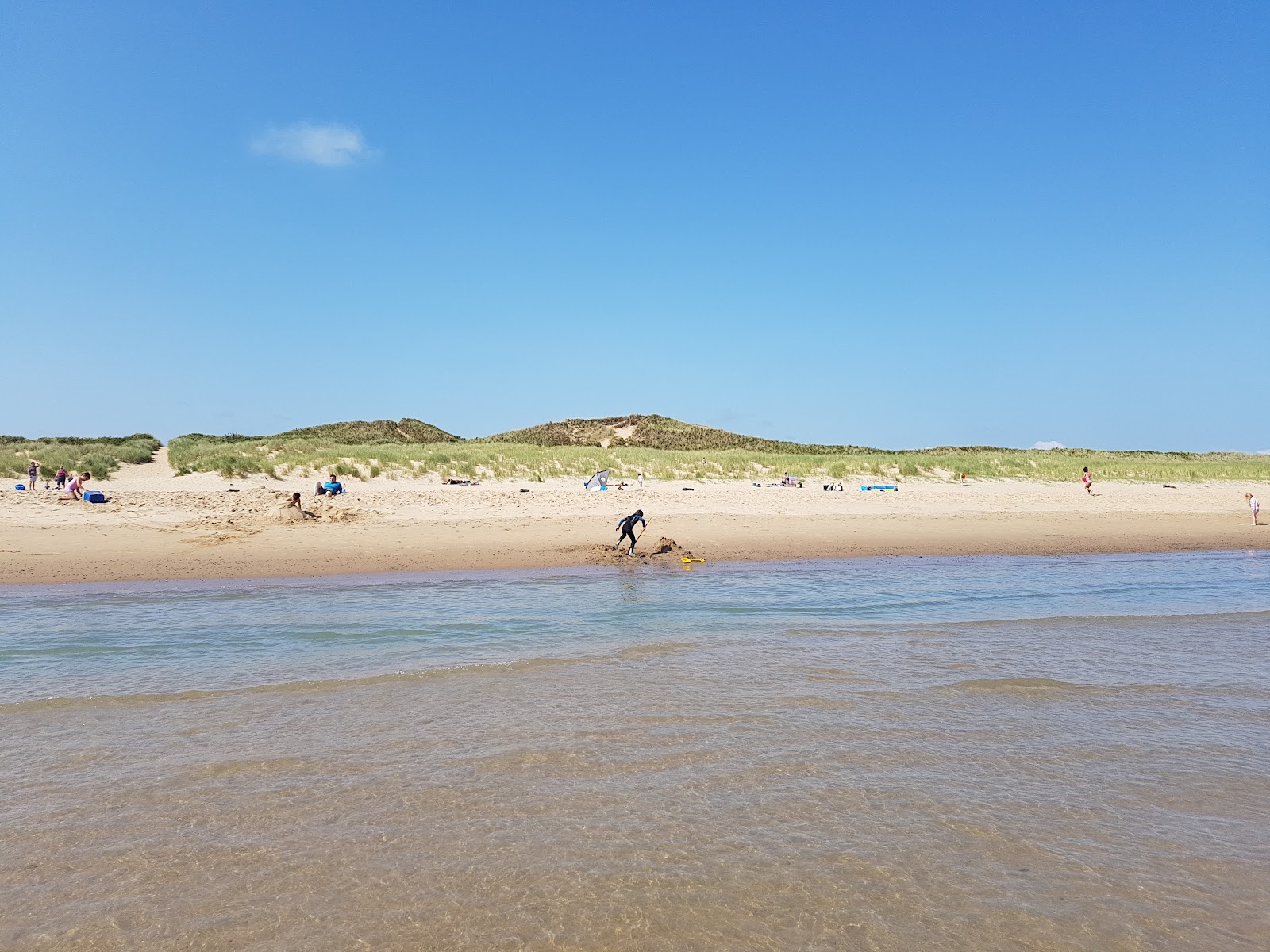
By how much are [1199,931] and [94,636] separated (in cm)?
1031

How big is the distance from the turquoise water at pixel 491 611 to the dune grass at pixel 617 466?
15218 millimetres

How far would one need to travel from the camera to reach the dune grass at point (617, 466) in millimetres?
28922

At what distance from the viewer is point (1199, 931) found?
3.46 meters

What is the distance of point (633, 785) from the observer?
5020mm

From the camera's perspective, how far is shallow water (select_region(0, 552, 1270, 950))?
11.8 ft

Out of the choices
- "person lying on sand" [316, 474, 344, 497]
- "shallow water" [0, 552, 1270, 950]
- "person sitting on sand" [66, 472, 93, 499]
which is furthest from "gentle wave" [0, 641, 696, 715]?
"person sitting on sand" [66, 472, 93, 499]

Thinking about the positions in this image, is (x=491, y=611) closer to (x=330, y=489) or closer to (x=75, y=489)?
(x=330, y=489)

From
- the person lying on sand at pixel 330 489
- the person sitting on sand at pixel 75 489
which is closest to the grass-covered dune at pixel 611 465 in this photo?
the person lying on sand at pixel 330 489

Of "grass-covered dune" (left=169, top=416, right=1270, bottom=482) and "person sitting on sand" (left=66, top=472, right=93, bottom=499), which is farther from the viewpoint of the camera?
"grass-covered dune" (left=169, top=416, right=1270, bottom=482)

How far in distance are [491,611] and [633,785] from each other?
626cm

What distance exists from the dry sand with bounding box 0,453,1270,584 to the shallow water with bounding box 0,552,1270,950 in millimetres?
5761

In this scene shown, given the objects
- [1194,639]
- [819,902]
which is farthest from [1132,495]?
[819,902]

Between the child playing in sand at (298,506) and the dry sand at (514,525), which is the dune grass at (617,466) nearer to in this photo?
the dry sand at (514,525)

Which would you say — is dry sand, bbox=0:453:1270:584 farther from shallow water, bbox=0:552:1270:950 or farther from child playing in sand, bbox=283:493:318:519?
shallow water, bbox=0:552:1270:950
